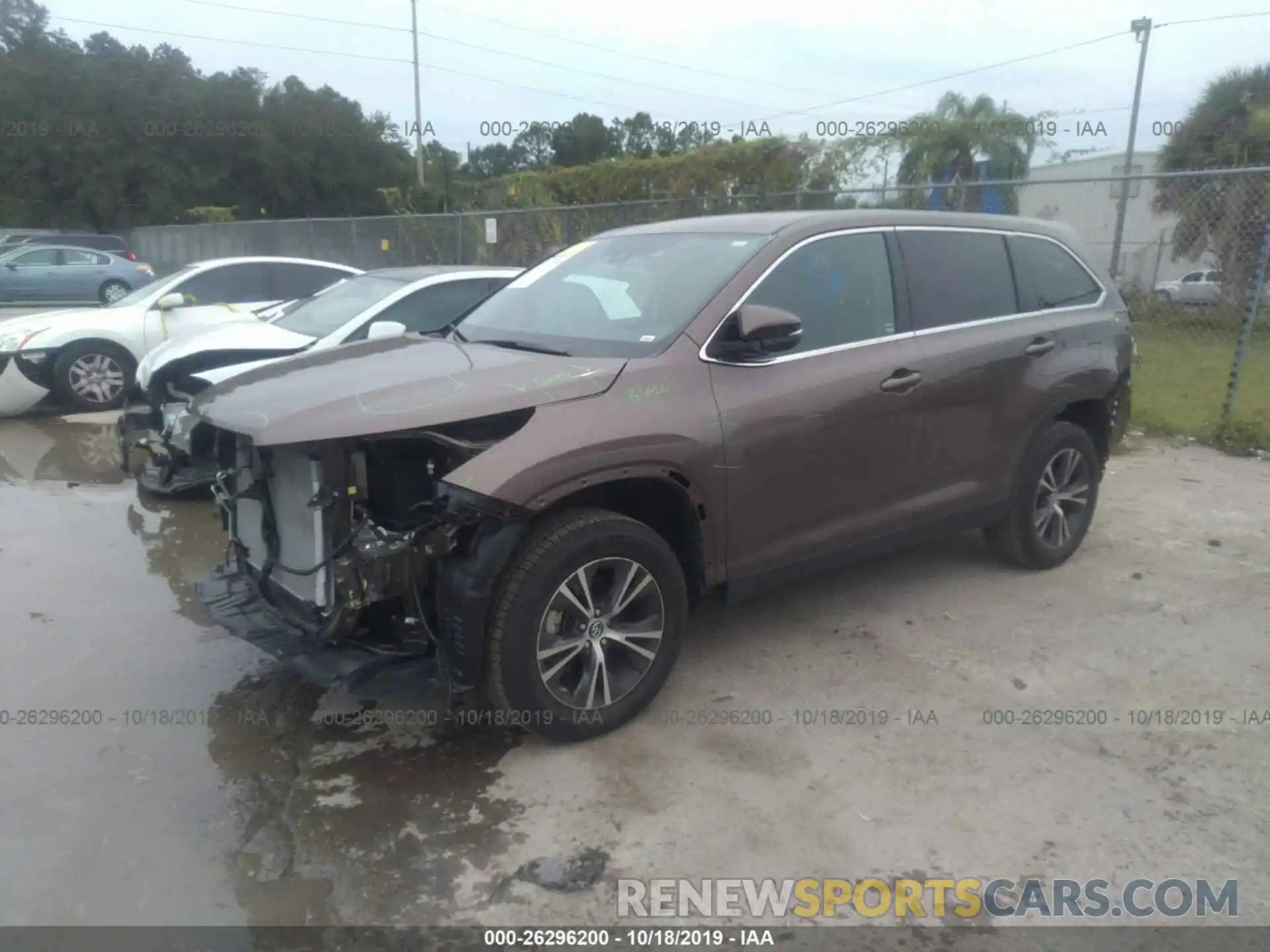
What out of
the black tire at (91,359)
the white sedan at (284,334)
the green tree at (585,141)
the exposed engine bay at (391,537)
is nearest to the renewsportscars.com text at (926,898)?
the exposed engine bay at (391,537)

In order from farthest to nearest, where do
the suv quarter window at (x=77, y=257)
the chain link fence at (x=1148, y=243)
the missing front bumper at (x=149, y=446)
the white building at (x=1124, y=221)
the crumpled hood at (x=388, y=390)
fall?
the suv quarter window at (x=77, y=257) → the white building at (x=1124, y=221) → the chain link fence at (x=1148, y=243) → the missing front bumper at (x=149, y=446) → the crumpled hood at (x=388, y=390)

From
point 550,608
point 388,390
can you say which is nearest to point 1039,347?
point 550,608

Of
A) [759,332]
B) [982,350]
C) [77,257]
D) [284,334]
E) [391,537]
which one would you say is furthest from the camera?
[77,257]

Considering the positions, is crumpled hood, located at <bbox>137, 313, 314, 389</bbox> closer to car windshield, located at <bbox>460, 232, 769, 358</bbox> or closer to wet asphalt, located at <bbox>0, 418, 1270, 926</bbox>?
wet asphalt, located at <bbox>0, 418, 1270, 926</bbox>

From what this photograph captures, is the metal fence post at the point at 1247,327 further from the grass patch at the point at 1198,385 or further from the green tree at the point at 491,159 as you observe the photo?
the green tree at the point at 491,159

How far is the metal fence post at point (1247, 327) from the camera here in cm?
740

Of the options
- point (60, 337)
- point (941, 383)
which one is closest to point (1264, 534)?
point (941, 383)

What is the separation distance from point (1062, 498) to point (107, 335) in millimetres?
8179

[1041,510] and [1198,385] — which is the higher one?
[1041,510]

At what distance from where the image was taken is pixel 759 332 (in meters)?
3.74

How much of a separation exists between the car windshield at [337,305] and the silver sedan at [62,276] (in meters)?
17.5

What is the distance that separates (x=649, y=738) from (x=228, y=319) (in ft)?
20.9

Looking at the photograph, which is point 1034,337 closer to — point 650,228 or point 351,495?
point 650,228

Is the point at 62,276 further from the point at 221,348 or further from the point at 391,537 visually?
the point at 391,537
